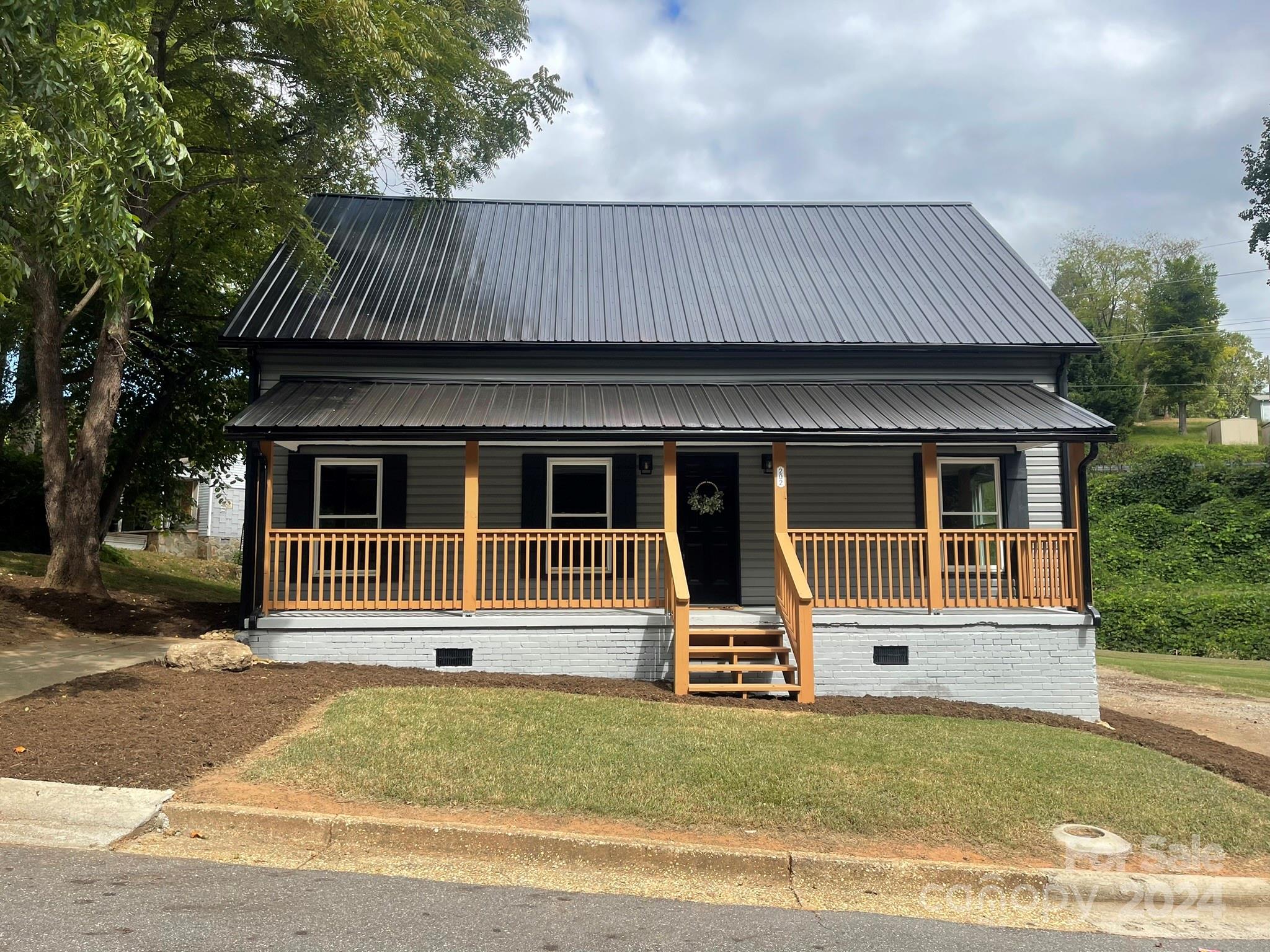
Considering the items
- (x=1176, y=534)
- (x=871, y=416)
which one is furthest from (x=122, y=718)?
(x=1176, y=534)

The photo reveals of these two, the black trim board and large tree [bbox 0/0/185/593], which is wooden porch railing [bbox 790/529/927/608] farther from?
large tree [bbox 0/0/185/593]

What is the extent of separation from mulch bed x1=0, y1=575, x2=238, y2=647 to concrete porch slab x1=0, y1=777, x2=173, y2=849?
6141 mm

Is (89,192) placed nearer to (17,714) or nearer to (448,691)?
(17,714)

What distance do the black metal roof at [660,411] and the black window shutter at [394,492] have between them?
3.36 feet

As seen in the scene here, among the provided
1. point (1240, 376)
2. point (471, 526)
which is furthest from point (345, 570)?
point (1240, 376)

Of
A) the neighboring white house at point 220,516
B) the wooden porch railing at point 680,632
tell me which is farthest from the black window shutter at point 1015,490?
the neighboring white house at point 220,516

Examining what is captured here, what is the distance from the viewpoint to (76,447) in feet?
44.9

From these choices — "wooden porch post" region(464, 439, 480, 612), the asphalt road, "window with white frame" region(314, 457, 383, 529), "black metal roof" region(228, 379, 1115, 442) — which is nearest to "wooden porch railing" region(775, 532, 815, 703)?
"black metal roof" region(228, 379, 1115, 442)

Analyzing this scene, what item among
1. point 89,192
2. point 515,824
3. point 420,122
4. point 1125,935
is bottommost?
point 1125,935

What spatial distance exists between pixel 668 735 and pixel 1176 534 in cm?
2522

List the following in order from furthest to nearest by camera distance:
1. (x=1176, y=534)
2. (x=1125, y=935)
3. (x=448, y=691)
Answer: (x=1176, y=534), (x=448, y=691), (x=1125, y=935)

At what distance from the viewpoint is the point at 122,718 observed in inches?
278

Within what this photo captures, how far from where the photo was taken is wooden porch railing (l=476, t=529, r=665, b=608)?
1023cm

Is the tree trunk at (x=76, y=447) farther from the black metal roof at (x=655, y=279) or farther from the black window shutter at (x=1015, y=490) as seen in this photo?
the black window shutter at (x=1015, y=490)
